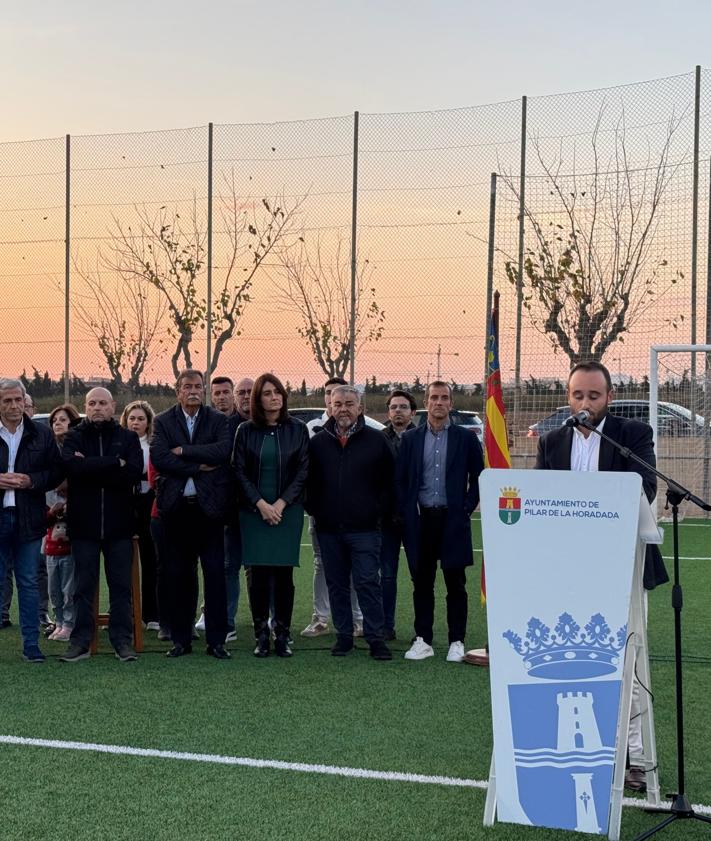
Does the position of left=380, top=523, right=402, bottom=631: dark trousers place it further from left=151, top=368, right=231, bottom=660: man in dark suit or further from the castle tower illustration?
the castle tower illustration

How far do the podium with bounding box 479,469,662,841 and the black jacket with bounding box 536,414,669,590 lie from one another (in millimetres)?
273

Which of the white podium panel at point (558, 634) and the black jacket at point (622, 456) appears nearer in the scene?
the white podium panel at point (558, 634)

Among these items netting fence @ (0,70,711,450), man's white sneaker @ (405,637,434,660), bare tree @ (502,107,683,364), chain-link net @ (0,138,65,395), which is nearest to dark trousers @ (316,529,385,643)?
man's white sneaker @ (405,637,434,660)

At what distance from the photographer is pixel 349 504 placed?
7.36 metres

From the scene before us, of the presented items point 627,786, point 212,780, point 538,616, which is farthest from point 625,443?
point 212,780

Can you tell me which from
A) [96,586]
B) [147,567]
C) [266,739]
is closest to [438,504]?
[96,586]

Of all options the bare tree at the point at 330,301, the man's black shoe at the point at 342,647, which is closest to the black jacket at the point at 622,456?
the man's black shoe at the point at 342,647

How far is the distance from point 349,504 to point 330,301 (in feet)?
33.1

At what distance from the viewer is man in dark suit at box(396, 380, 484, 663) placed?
725 centimetres

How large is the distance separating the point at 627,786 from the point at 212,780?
175 cm

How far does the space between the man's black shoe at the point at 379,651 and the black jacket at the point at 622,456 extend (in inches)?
111

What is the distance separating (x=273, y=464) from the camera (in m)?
7.35

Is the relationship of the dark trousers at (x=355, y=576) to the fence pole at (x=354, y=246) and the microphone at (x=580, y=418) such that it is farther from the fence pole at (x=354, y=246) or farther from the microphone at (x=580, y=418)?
the fence pole at (x=354, y=246)

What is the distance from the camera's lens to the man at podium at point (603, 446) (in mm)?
4465
